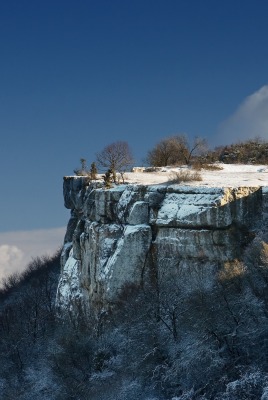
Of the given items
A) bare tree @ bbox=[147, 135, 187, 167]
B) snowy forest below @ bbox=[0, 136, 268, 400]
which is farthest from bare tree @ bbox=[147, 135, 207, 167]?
snowy forest below @ bbox=[0, 136, 268, 400]

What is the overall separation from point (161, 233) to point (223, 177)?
28.3 feet

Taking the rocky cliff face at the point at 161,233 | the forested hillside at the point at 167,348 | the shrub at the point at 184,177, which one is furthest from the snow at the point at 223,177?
the forested hillside at the point at 167,348

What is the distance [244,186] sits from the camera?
36.8m

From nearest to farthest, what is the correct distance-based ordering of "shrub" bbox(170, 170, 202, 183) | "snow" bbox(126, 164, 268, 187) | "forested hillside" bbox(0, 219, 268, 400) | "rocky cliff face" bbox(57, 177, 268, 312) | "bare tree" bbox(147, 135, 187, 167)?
"forested hillside" bbox(0, 219, 268, 400), "rocky cliff face" bbox(57, 177, 268, 312), "snow" bbox(126, 164, 268, 187), "shrub" bbox(170, 170, 202, 183), "bare tree" bbox(147, 135, 187, 167)

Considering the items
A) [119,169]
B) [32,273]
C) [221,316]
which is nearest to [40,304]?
[119,169]

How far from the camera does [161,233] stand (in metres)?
37.4

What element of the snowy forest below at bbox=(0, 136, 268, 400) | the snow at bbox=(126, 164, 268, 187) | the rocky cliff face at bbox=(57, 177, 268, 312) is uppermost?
the snow at bbox=(126, 164, 268, 187)

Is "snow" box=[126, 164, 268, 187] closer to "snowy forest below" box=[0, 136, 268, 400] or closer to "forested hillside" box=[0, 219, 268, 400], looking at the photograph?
"snowy forest below" box=[0, 136, 268, 400]

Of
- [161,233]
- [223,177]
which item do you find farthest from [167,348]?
[223,177]

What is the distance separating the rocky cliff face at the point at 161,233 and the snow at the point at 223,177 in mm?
1870

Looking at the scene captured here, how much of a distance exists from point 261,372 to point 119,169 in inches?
970

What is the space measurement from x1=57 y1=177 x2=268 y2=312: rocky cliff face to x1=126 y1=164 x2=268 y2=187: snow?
187 cm

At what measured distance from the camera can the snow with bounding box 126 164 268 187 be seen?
129 ft

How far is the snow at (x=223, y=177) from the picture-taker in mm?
39281
